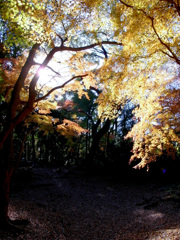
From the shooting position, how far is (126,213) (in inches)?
255

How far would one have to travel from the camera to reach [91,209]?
22.8ft

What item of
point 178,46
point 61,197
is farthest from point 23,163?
point 178,46

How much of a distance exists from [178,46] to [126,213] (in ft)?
18.7

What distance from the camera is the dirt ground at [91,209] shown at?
4.32m

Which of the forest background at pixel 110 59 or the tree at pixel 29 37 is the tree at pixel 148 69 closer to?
the forest background at pixel 110 59

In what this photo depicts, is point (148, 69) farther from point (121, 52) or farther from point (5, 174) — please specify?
point (5, 174)

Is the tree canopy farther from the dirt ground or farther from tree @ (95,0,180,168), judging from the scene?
Result: the dirt ground

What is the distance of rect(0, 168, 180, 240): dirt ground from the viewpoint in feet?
14.2

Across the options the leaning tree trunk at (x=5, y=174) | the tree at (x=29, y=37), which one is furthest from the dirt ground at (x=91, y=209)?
the tree at (x=29, y=37)

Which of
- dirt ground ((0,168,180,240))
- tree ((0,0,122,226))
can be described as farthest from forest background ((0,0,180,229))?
dirt ground ((0,168,180,240))

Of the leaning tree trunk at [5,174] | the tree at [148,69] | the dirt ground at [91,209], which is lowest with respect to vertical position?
the dirt ground at [91,209]

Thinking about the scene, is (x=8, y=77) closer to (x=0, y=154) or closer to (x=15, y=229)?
(x=0, y=154)

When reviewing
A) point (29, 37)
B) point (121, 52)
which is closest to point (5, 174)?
point (29, 37)

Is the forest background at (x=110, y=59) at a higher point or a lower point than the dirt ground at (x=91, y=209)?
higher
